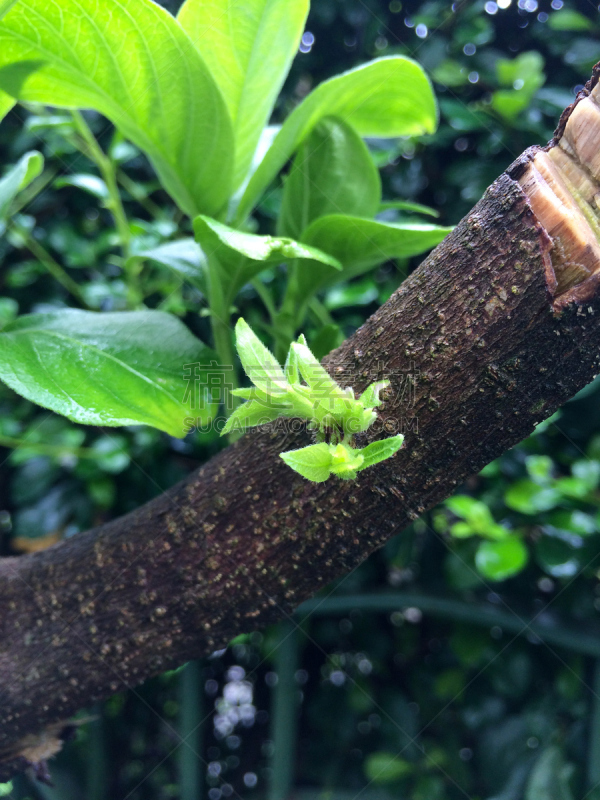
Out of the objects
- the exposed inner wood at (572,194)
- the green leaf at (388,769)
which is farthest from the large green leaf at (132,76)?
the green leaf at (388,769)

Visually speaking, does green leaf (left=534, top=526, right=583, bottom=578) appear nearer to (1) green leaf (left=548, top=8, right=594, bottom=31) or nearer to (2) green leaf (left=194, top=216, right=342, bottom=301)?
(2) green leaf (left=194, top=216, right=342, bottom=301)

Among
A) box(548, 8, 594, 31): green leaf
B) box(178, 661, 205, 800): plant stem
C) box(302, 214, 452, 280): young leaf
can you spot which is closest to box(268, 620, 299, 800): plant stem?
box(178, 661, 205, 800): plant stem

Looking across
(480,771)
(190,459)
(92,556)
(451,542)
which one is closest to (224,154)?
(92,556)

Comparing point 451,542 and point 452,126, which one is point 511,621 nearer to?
point 451,542

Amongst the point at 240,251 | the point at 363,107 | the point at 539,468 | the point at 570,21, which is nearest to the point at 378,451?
the point at 240,251

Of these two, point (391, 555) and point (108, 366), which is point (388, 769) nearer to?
point (391, 555)

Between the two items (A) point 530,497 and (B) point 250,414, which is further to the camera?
(A) point 530,497
